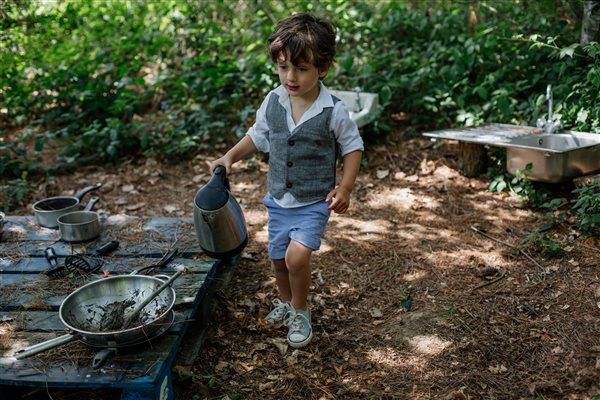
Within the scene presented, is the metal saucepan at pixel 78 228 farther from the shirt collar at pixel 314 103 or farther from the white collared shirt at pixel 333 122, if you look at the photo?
the shirt collar at pixel 314 103

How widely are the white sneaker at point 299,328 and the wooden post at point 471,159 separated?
253cm

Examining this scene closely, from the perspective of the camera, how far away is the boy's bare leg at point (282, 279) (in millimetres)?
3059

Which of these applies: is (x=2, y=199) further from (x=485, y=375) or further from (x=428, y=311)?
(x=485, y=375)

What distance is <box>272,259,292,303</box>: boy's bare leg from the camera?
306cm

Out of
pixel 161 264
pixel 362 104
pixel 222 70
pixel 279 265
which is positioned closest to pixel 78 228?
pixel 161 264

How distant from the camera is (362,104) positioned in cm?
555

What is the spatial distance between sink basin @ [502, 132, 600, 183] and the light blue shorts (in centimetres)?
205

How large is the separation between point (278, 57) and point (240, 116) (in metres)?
3.42

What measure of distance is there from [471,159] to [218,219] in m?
2.81

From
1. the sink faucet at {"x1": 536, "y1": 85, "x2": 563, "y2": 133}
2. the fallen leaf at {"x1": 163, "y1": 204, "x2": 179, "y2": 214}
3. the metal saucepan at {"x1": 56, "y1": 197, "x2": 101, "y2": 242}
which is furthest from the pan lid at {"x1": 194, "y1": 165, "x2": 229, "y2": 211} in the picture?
the sink faucet at {"x1": 536, "y1": 85, "x2": 563, "y2": 133}

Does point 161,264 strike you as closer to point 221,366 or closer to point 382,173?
point 221,366

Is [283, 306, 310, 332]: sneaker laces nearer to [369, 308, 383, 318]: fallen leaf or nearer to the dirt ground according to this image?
the dirt ground

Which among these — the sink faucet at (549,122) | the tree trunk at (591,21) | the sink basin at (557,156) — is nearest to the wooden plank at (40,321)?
the sink basin at (557,156)

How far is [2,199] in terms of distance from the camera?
4.96m
